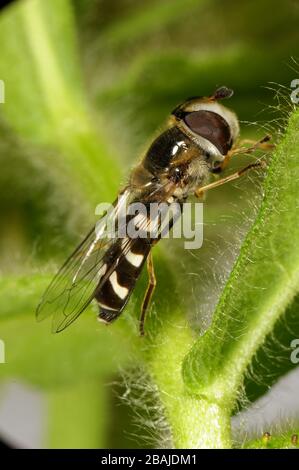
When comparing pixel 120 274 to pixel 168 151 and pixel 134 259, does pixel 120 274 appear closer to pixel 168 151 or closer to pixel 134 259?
pixel 134 259

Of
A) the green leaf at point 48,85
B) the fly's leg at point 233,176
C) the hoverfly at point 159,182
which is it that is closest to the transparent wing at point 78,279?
the hoverfly at point 159,182

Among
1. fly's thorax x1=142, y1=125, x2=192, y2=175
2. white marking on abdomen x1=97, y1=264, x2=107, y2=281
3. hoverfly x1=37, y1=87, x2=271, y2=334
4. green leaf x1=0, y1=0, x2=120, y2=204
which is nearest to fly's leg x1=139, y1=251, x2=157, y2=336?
hoverfly x1=37, y1=87, x2=271, y2=334

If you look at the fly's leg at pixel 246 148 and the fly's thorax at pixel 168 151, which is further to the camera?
the fly's thorax at pixel 168 151

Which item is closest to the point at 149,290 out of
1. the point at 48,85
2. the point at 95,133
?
the point at 95,133

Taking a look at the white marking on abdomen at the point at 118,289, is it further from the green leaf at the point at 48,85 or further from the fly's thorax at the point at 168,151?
the green leaf at the point at 48,85

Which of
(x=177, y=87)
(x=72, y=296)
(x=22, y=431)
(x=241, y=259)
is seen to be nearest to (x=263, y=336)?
(x=241, y=259)
